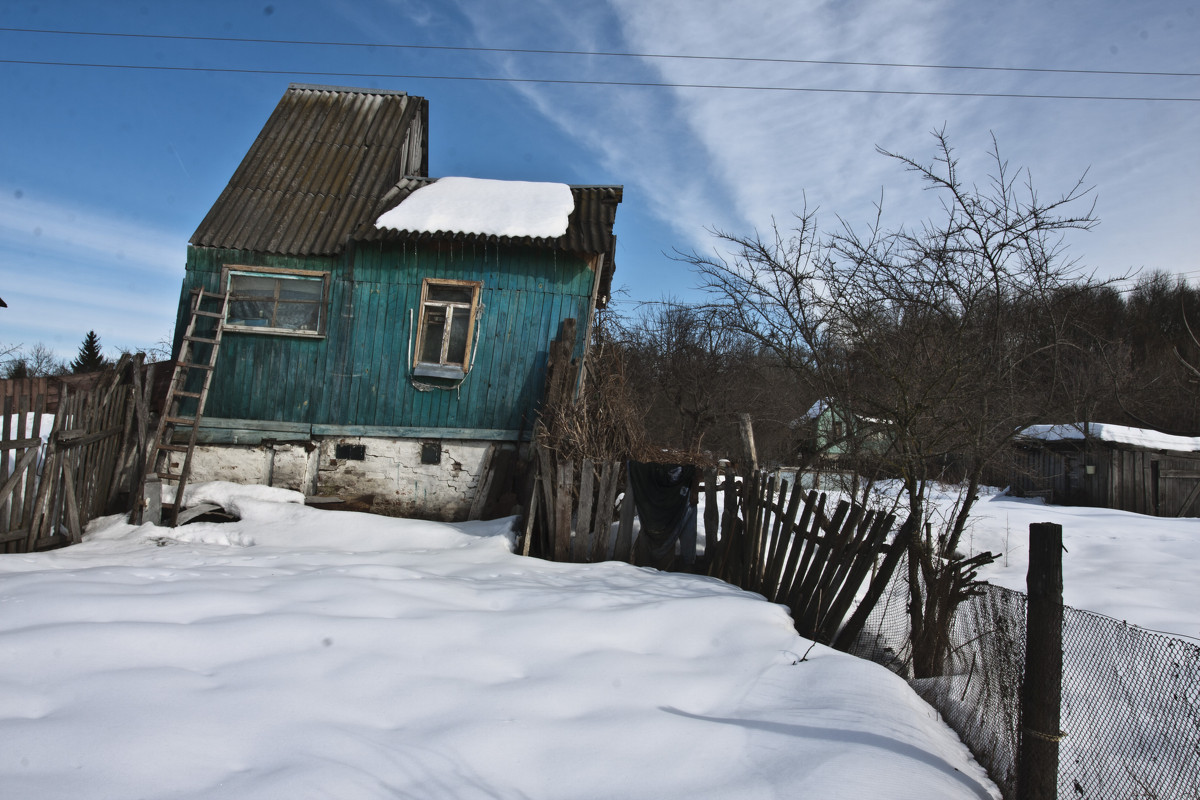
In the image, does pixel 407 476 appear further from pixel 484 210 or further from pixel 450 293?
pixel 484 210

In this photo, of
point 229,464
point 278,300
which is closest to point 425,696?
point 229,464

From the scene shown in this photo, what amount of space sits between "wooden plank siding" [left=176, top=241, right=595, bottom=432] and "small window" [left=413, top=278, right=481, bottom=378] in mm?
127

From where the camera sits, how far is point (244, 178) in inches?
386

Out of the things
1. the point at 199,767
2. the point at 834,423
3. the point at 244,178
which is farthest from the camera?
the point at 244,178

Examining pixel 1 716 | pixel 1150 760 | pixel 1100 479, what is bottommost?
pixel 1150 760

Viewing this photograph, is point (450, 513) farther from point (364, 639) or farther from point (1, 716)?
point (1, 716)

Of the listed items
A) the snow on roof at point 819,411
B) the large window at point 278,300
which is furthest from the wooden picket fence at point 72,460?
the snow on roof at point 819,411

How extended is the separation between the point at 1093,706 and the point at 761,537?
2.68 m

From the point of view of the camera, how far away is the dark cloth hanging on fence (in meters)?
7.35

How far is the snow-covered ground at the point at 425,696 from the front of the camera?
8.78 ft

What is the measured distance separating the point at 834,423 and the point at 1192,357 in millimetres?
26582

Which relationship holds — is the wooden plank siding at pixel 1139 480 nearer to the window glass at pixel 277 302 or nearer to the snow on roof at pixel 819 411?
the snow on roof at pixel 819 411

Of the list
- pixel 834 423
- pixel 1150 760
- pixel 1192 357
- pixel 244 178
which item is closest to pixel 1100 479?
pixel 1192 357

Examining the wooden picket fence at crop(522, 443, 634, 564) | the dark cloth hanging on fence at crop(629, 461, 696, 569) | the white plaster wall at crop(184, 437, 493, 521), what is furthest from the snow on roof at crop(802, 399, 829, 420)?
the white plaster wall at crop(184, 437, 493, 521)
